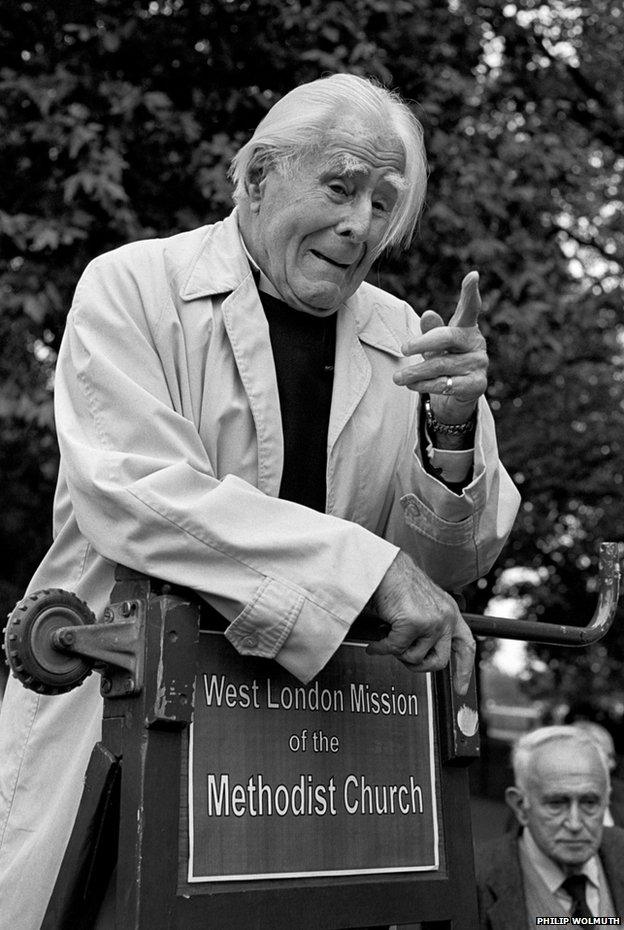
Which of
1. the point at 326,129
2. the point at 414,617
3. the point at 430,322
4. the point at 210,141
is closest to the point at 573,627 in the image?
the point at 414,617

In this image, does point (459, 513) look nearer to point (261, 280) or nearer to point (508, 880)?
point (261, 280)

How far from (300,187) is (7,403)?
138 inches

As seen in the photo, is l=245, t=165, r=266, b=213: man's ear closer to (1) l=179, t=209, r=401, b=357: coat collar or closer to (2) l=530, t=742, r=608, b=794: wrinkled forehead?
(1) l=179, t=209, r=401, b=357: coat collar

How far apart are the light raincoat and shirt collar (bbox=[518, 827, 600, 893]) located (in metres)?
2.41

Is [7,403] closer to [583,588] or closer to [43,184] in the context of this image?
[43,184]

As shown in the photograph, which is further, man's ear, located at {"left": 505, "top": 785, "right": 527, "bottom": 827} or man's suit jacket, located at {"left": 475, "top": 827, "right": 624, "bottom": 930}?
man's ear, located at {"left": 505, "top": 785, "right": 527, "bottom": 827}

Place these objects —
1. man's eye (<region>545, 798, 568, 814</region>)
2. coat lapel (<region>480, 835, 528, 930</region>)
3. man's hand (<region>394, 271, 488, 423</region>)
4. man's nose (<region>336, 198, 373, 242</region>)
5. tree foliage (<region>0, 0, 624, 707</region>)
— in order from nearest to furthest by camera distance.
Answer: man's hand (<region>394, 271, 488, 423</region>)
man's nose (<region>336, 198, 373, 242</region>)
coat lapel (<region>480, 835, 528, 930</region>)
man's eye (<region>545, 798, 568, 814</region>)
tree foliage (<region>0, 0, 624, 707</region>)

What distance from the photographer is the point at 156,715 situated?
163 cm

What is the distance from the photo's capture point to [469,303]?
6.09ft

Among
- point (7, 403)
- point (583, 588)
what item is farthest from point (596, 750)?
point (583, 588)

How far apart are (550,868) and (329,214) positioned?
2.95 metres

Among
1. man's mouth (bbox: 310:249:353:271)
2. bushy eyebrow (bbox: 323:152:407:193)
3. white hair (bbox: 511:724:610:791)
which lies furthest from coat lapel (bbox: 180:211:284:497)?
white hair (bbox: 511:724:610:791)

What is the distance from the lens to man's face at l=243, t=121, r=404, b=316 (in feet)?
6.50

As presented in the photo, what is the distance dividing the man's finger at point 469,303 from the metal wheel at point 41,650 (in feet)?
2.37
